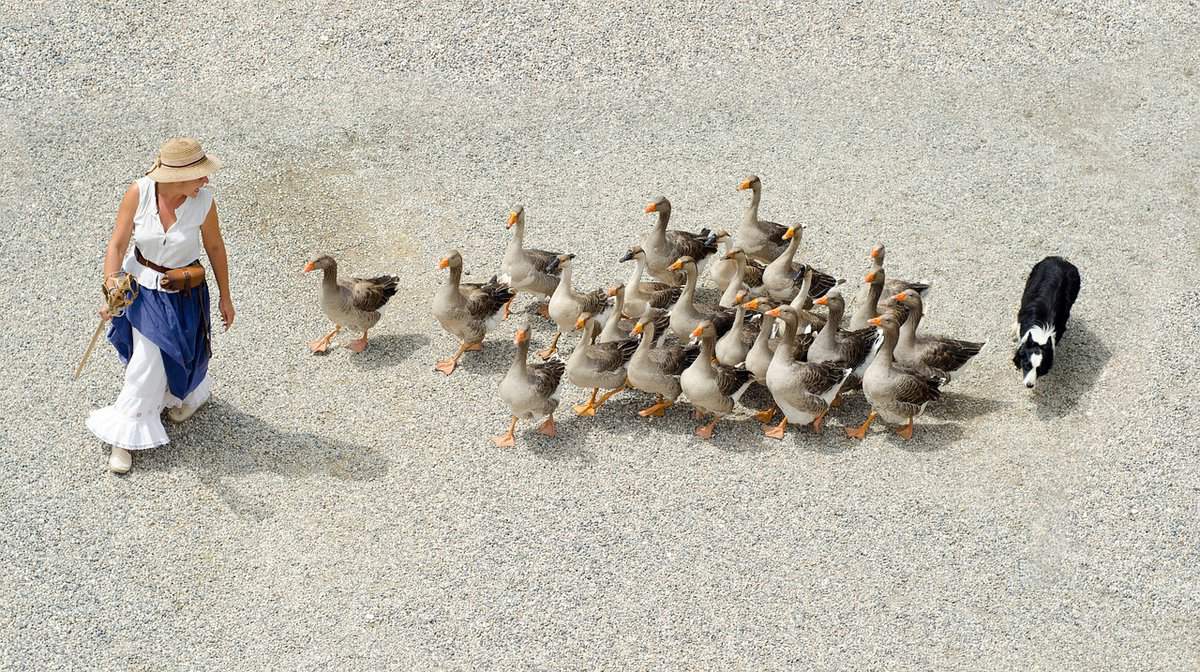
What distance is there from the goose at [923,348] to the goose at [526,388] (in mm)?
3339

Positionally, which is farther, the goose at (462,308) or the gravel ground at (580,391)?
the goose at (462,308)

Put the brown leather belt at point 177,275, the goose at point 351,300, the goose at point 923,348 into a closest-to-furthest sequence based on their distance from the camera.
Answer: the brown leather belt at point 177,275 < the goose at point 923,348 < the goose at point 351,300

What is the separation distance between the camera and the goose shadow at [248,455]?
33.6 feet

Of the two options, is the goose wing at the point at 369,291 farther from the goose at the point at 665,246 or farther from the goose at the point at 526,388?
the goose at the point at 665,246

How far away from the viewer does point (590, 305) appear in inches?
461

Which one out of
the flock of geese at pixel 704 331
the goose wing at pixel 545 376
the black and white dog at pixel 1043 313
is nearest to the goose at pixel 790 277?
the flock of geese at pixel 704 331

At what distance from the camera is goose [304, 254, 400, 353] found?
11523mm

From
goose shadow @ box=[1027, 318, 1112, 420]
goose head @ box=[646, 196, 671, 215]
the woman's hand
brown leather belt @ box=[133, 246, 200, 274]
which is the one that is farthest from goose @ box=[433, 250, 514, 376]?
goose shadow @ box=[1027, 318, 1112, 420]

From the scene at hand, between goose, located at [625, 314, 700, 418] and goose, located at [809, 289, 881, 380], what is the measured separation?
119cm

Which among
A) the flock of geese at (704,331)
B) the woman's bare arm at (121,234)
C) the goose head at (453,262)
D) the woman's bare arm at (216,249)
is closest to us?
the woman's bare arm at (121,234)

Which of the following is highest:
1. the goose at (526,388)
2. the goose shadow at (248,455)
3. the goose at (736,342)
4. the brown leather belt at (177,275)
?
the brown leather belt at (177,275)

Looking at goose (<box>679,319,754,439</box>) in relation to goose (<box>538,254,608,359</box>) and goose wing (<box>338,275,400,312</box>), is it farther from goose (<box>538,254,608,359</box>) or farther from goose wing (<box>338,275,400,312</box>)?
goose wing (<box>338,275,400,312</box>)

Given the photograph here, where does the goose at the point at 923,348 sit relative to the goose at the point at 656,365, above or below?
above

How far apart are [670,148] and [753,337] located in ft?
14.6
